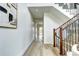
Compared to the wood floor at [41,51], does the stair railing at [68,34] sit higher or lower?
higher

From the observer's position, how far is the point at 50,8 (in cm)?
550

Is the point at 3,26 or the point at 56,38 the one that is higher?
the point at 3,26

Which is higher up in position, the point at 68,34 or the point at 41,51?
the point at 68,34

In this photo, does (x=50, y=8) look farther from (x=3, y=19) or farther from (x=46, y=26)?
(x=3, y=19)

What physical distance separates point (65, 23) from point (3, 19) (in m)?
2.00

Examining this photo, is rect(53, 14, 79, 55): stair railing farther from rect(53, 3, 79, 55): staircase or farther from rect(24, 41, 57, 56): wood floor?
rect(24, 41, 57, 56): wood floor

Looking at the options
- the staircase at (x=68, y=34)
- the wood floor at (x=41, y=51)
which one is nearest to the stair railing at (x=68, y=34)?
the staircase at (x=68, y=34)

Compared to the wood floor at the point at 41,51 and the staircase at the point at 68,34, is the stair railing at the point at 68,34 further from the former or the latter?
the wood floor at the point at 41,51

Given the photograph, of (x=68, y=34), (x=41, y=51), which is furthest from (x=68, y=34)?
(x=41, y=51)

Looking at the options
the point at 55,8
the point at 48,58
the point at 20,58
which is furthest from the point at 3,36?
the point at 55,8

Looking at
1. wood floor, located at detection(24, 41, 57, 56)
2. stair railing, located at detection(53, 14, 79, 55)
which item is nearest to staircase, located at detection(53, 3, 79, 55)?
stair railing, located at detection(53, 14, 79, 55)

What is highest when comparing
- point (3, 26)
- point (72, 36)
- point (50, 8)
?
point (50, 8)

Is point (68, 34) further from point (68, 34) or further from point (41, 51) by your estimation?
point (41, 51)

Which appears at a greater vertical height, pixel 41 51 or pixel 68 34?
pixel 68 34
